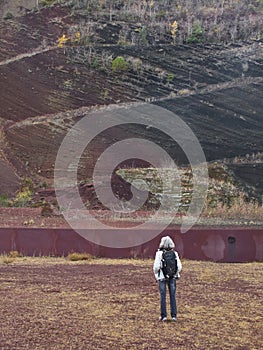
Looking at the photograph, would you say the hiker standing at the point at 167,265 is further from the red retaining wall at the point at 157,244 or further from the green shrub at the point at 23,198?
the green shrub at the point at 23,198

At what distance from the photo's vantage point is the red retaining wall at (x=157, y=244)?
1677 cm

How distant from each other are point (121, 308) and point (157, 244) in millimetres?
6939

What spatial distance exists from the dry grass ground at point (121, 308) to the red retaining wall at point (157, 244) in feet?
4.40

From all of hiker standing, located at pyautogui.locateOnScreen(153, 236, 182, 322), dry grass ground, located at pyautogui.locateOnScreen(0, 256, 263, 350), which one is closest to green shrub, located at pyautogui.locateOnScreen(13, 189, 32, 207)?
dry grass ground, located at pyautogui.locateOnScreen(0, 256, 263, 350)

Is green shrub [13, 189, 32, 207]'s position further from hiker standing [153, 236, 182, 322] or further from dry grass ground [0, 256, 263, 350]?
hiker standing [153, 236, 182, 322]

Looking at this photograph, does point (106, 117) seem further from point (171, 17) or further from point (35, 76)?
point (171, 17)

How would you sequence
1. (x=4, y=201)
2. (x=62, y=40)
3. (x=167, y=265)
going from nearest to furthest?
(x=167, y=265), (x=4, y=201), (x=62, y=40)

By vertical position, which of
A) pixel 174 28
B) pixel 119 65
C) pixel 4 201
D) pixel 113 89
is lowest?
pixel 4 201

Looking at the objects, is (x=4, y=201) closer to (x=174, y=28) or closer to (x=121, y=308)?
(x=121, y=308)

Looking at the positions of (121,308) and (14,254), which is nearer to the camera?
(121,308)

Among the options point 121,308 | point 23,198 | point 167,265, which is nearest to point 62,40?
point 23,198

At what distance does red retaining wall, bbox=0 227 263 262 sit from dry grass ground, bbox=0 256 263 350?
4.40ft

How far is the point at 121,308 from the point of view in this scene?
32.9 ft

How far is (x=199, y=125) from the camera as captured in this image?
42.1 m
